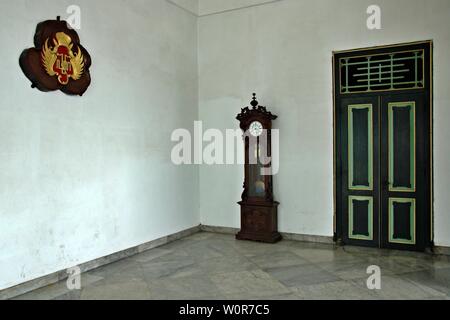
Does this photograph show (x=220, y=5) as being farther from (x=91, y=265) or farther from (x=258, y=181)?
(x=91, y=265)

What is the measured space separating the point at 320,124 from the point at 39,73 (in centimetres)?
369

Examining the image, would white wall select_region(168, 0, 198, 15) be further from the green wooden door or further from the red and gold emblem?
the green wooden door

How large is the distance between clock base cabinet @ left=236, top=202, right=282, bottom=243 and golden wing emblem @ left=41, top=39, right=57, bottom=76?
3226 mm

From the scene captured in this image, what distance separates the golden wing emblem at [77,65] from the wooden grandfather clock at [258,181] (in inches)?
94.8

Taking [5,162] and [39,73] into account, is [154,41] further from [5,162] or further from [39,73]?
[5,162]

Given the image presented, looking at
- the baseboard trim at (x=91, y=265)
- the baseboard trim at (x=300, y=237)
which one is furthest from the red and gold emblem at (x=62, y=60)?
the baseboard trim at (x=300, y=237)

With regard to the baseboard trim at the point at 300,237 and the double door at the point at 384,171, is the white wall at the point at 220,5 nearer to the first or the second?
the double door at the point at 384,171

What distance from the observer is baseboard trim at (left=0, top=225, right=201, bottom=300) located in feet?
12.4

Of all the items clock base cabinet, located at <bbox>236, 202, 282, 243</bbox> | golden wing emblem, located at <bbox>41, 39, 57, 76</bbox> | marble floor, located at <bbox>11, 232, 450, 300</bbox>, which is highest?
golden wing emblem, located at <bbox>41, 39, 57, 76</bbox>

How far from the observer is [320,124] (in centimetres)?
575

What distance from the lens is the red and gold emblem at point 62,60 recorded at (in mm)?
4043

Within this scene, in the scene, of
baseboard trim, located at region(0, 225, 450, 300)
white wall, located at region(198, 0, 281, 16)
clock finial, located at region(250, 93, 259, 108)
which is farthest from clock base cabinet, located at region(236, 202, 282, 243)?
white wall, located at region(198, 0, 281, 16)

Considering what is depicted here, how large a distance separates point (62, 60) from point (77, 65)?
0.65 feet

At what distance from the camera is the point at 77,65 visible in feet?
14.4
